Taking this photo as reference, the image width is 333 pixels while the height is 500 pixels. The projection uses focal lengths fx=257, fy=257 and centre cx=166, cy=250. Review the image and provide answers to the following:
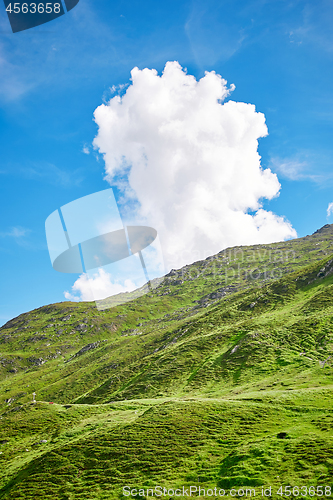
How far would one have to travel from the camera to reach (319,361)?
151 feet

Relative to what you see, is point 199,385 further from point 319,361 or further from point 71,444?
point 71,444

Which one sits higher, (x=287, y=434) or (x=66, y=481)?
(x=66, y=481)

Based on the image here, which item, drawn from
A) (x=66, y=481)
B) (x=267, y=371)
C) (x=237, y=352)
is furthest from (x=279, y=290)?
(x=66, y=481)

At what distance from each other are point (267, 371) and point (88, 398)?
62086 mm

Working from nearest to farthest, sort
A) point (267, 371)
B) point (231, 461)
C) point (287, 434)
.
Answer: point (231, 461) < point (287, 434) < point (267, 371)

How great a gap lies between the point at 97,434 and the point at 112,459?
5.33m

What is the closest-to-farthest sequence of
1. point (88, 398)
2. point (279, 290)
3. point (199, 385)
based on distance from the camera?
point (199, 385) < point (88, 398) < point (279, 290)

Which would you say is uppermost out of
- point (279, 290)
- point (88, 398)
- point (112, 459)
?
point (279, 290)

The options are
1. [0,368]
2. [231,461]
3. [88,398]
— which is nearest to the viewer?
[231,461]

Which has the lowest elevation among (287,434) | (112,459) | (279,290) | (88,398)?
(88,398)

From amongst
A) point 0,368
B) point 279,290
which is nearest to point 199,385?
point 279,290

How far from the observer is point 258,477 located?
60.5ft

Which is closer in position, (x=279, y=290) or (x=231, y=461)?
(x=231, y=461)

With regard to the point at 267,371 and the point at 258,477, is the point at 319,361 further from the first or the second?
the point at 258,477
